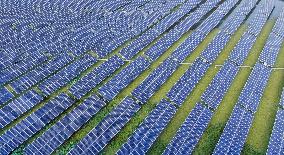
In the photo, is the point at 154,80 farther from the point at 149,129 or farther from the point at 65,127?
the point at 65,127

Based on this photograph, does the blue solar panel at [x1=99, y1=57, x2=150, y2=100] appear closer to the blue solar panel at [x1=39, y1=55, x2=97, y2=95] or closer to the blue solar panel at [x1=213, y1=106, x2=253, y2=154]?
the blue solar panel at [x1=39, y1=55, x2=97, y2=95]

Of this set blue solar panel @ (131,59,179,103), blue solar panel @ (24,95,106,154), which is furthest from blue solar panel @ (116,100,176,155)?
blue solar panel @ (24,95,106,154)

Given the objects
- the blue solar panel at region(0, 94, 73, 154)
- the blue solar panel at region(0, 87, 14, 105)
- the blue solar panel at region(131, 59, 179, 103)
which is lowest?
the blue solar panel at region(131, 59, 179, 103)

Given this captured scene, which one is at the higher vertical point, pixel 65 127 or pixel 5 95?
pixel 5 95

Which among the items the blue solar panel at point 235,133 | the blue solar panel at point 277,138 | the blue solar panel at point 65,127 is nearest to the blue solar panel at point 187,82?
the blue solar panel at point 235,133

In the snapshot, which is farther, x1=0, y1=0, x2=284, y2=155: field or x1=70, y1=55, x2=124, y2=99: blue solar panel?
x1=70, y1=55, x2=124, y2=99: blue solar panel

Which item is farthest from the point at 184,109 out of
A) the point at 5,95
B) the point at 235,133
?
the point at 5,95

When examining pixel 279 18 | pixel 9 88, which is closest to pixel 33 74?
pixel 9 88

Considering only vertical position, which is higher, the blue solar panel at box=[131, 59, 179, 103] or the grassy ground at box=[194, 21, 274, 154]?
the blue solar panel at box=[131, 59, 179, 103]

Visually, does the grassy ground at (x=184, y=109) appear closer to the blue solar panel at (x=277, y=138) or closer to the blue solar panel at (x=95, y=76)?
the blue solar panel at (x=277, y=138)
